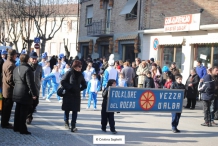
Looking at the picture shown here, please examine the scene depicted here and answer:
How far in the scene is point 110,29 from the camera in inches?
1148

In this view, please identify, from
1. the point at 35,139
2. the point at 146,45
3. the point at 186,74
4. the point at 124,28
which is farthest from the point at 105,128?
the point at 124,28

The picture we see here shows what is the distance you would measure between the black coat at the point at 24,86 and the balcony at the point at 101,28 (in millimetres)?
20001

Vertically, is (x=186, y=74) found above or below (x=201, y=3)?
below

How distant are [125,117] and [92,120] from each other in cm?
150

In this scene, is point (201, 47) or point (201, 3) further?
point (201, 3)

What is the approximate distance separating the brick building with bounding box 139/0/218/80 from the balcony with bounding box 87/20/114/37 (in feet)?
14.7

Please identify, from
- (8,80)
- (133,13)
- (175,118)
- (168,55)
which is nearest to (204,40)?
(168,55)

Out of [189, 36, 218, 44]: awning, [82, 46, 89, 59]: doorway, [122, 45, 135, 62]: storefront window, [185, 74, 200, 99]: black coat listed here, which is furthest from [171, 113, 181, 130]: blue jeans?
[82, 46, 89, 59]: doorway

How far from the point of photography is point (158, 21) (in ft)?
82.7

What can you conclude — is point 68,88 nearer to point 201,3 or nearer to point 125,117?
point 125,117

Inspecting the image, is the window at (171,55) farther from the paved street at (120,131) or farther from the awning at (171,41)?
the paved street at (120,131)

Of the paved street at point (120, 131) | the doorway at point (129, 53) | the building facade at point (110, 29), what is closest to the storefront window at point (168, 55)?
the building facade at point (110, 29)

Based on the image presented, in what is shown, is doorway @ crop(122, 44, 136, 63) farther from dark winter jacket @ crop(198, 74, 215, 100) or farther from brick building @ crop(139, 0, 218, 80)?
dark winter jacket @ crop(198, 74, 215, 100)

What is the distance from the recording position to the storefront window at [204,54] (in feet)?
65.5
